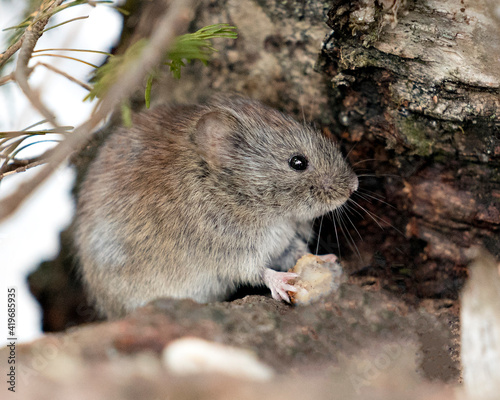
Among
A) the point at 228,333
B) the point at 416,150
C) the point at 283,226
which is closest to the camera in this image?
the point at 228,333

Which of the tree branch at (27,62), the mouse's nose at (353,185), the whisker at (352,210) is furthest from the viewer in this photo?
the whisker at (352,210)

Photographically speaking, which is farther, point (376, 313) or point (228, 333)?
point (376, 313)

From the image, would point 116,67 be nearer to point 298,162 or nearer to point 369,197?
point 298,162

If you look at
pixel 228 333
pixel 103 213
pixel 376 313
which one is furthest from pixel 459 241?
pixel 103 213

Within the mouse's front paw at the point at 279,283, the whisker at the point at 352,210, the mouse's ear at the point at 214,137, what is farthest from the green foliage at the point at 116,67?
the whisker at the point at 352,210

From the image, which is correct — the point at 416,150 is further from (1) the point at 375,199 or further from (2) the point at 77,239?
(2) the point at 77,239

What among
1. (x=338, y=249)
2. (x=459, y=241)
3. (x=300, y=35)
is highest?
(x=300, y=35)

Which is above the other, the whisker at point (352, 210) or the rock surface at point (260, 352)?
the rock surface at point (260, 352)

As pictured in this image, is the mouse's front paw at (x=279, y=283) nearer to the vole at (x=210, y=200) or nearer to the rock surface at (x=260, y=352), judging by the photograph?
the vole at (x=210, y=200)
